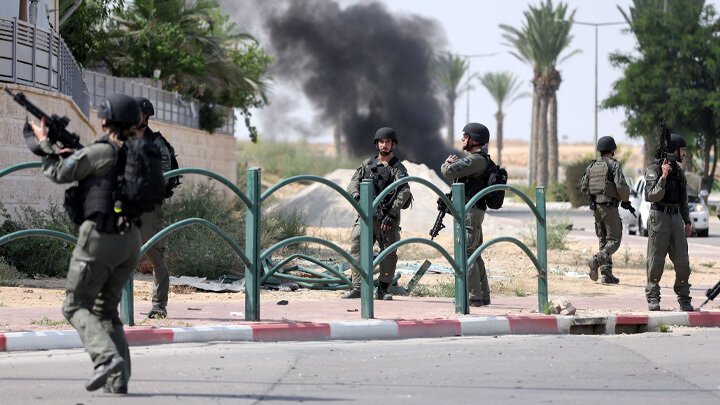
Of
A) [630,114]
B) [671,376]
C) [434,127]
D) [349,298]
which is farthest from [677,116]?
[671,376]

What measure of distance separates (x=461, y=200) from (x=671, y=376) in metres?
2.80

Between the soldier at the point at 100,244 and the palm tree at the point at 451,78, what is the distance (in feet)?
203

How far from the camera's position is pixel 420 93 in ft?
189

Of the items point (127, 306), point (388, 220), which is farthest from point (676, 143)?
point (127, 306)

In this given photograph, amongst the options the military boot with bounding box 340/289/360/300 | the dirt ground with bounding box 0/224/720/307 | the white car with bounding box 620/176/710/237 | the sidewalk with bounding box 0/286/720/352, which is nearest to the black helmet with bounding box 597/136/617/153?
the dirt ground with bounding box 0/224/720/307

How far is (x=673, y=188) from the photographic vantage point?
952 centimetres

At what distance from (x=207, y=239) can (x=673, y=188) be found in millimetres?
5267

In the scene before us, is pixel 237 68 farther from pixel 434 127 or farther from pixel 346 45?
pixel 434 127

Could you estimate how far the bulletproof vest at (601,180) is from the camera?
12641 mm

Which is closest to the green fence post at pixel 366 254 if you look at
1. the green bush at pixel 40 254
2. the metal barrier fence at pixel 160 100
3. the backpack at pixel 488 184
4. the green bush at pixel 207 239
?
the backpack at pixel 488 184

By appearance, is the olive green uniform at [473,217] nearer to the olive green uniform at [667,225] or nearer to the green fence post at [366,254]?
the green fence post at [366,254]

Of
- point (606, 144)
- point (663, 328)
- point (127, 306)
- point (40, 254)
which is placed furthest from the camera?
point (606, 144)

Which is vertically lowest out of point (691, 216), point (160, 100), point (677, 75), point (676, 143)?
point (691, 216)

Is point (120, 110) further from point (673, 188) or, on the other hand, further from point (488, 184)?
point (673, 188)
